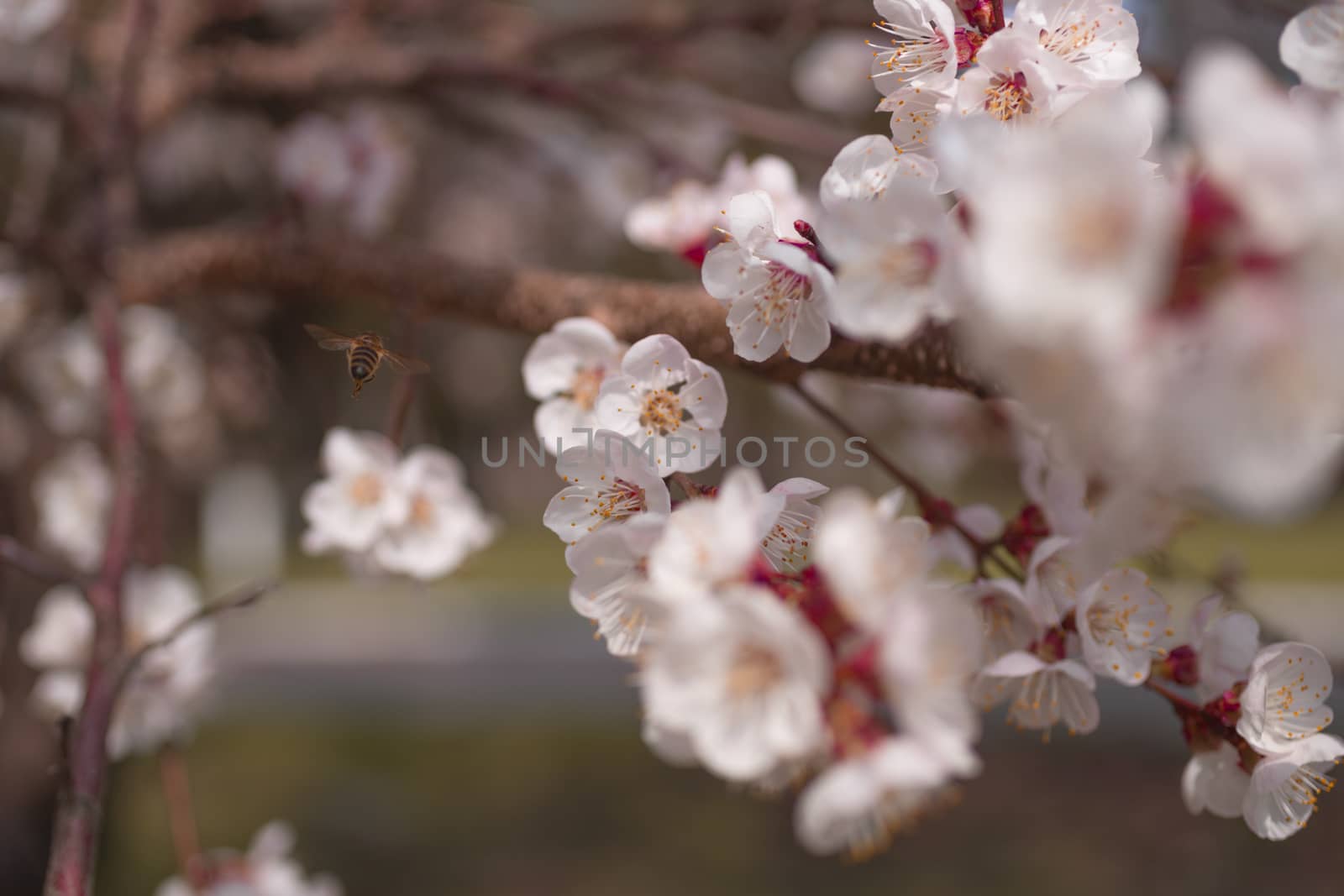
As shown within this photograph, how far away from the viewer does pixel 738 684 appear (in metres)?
0.65

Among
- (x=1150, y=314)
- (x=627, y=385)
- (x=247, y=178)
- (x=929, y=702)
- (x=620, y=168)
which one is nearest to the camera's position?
(x=1150, y=314)

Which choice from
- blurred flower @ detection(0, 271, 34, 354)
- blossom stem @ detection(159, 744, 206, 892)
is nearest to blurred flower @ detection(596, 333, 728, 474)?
blossom stem @ detection(159, 744, 206, 892)

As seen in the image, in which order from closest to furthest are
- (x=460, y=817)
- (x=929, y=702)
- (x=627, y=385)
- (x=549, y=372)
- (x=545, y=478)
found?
1. (x=929, y=702)
2. (x=627, y=385)
3. (x=549, y=372)
4. (x=460, y=817)
5. (x=545, y=478)

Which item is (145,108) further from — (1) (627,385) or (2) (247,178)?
(2) (247,178)

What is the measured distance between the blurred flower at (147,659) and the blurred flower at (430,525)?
0.55 meters

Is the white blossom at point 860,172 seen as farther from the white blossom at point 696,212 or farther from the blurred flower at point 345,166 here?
the blurred flower at point 345,166

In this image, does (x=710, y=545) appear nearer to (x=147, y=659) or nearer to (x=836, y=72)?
(x=147, y=659)

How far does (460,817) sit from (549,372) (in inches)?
150

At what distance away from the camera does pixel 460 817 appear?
4539 mm

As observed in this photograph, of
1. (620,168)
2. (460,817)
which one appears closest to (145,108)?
(620,168)

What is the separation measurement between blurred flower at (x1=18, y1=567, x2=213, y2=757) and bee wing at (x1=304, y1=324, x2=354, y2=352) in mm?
1042

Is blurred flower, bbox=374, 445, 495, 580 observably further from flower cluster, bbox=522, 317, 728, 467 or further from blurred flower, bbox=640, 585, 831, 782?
blurred flower, bbox=640, 585, 831, 782

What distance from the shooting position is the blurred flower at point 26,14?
194cm

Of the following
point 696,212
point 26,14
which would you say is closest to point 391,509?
point 696,212
